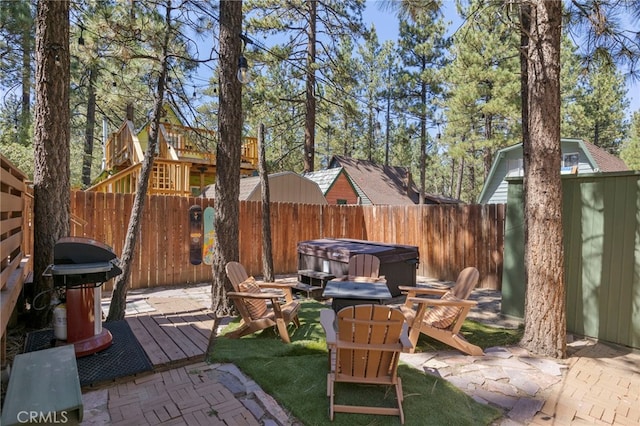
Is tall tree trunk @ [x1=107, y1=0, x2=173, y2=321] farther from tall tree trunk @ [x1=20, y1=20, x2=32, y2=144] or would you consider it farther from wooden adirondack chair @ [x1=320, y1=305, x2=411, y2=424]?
tall tree trunk @ [x1=20, y1=20, x2=32, y2=144]

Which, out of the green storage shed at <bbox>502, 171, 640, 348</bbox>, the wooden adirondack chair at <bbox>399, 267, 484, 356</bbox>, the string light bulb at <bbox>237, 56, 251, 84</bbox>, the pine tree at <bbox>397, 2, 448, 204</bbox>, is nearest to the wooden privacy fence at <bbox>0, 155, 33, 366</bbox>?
the string light bulb at <bbox>237, 56, 251, 84</bbox>

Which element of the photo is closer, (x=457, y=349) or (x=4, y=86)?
(x=457, y=349)

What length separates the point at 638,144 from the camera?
69.5ft

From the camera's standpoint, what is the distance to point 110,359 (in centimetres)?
315

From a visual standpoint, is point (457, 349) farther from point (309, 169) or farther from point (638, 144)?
point (638, 144)

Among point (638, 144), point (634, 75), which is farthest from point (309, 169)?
point (638, 144)

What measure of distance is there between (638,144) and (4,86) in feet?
99.4

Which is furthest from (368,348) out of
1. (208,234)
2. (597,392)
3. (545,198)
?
(208,234)

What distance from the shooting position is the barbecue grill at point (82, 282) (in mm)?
3053

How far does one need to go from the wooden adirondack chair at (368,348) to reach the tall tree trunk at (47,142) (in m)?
3.19

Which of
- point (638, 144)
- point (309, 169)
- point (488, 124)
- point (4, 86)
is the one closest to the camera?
point (4, 86)

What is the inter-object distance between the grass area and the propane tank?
132 cm

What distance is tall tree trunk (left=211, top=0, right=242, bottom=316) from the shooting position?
4.84 meters

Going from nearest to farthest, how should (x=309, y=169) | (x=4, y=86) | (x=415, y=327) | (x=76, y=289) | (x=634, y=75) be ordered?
1. (x=76, y=289)
2. (x=415, y=327)
3. (x=634, y=75)
4. (x=4, y=86)
5. (x=309, y=169)
